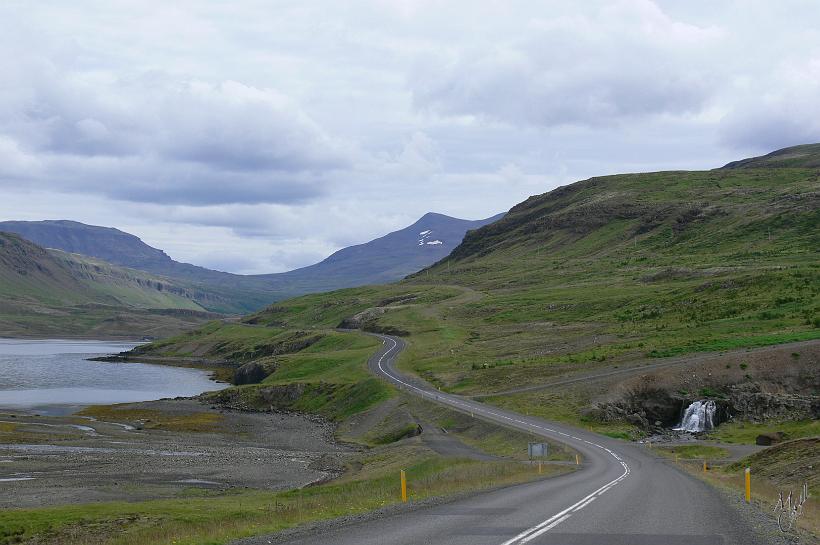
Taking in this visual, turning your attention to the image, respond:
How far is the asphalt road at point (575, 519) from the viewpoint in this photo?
20094 millimetres

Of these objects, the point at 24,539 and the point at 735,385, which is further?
the point at 735,385

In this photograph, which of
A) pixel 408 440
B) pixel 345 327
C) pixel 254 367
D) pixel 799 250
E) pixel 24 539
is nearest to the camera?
pixel 24 539

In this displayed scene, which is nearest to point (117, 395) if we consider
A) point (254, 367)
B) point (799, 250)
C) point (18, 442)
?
point (254, 367)

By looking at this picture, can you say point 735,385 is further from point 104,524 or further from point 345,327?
point 345,327

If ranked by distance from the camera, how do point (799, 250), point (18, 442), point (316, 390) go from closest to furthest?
point (18, 442) → point (316, 390) → point (799, 250)

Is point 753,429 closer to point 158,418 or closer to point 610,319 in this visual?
point 610,319

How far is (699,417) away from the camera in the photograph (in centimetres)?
7262

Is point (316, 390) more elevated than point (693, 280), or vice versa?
point (693, 280)

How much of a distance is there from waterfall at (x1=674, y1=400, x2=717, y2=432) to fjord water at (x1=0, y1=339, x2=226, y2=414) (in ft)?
264

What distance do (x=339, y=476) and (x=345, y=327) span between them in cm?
13238

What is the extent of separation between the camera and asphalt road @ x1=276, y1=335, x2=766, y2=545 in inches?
791

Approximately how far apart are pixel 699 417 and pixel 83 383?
382ft

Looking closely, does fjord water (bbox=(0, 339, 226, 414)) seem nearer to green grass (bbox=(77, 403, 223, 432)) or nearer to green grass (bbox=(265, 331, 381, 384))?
green grass (bbox=(77, 403, 223, 432))

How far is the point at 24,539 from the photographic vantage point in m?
35.0
